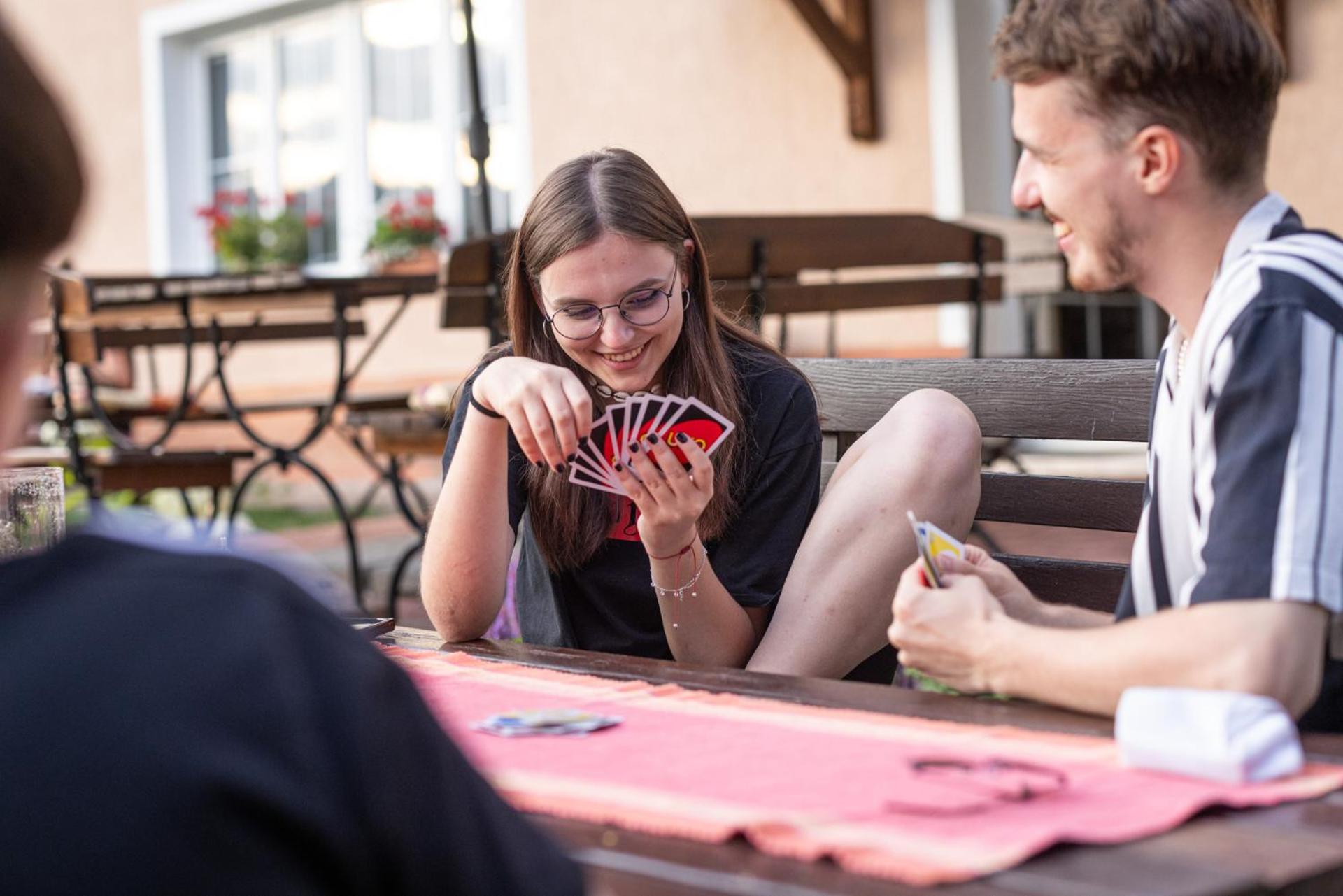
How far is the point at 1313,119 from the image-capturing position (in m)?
6.14

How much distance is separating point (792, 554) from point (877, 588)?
0.69ft

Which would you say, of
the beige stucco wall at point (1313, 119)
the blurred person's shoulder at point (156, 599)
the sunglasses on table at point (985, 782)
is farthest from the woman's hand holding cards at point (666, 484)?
the beige stucco wall at point (1313, 119)

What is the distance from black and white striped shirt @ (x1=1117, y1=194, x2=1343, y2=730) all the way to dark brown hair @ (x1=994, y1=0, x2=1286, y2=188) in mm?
79

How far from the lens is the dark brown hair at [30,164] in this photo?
20.5 inches

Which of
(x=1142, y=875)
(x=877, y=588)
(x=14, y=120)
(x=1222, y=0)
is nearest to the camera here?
(x=14, y=120)

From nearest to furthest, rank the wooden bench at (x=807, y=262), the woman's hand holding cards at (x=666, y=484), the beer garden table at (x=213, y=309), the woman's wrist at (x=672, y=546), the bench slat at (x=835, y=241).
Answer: the woman's hand holding cards at (x=666, y=484) < the woman's wrist at (x=672, y=546) < the wooden bench at (x=807, y=262) < the bench slat at (x=835, y=241) < the beer garden table at (x=213, y=309)

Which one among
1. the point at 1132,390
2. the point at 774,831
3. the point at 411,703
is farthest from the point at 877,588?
the point at 411,703

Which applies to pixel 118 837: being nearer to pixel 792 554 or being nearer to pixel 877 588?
pixel 877 588

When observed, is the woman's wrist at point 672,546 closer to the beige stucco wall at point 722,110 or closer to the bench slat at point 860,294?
the bench slat at point 860,294

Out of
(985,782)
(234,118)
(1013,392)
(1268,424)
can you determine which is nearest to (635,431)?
(1013,392)

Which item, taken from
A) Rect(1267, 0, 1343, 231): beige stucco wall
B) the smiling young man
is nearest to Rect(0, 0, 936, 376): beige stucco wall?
Rect(1267, 0, 1343, 231): beige stucco wall

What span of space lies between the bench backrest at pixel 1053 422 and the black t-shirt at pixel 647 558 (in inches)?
9.8

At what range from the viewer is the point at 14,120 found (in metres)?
0.52

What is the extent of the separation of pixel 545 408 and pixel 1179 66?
2.68 feet
